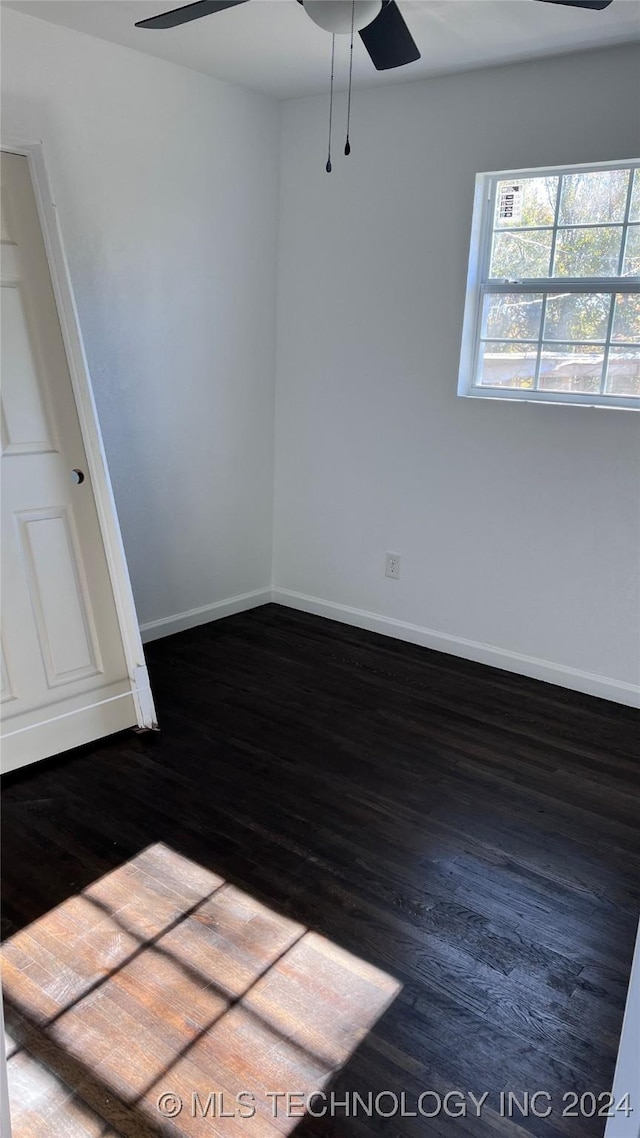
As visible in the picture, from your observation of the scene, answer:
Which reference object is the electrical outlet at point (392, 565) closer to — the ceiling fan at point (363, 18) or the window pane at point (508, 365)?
the window pane at point (508, 365)

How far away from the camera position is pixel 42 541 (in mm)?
2619

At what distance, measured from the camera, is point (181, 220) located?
3.40 meters

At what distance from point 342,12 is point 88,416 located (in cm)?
145

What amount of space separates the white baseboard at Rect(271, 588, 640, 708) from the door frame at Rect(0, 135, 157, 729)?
1.46 m

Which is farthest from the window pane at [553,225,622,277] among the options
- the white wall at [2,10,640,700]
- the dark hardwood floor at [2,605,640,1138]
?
the dark hardwood floor at [2,605,640,1138]

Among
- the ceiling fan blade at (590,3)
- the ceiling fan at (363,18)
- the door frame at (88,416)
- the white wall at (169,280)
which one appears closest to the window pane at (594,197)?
the ceiling fan at (363,18)

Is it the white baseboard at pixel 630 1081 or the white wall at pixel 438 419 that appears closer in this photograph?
the white baseboard at pixel 630 1081

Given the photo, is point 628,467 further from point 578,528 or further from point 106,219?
point 106,219

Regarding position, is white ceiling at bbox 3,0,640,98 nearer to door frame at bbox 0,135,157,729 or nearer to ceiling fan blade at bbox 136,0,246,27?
ceiling fan blade at bbox 136,0,246,27

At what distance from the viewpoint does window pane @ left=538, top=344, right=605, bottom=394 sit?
3.11 m

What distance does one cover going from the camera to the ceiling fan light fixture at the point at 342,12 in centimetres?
194

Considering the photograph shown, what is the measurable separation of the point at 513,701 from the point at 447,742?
50 centimetres

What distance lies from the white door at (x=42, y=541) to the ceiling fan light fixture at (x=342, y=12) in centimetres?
107

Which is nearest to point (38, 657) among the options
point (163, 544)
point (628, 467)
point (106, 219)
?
point (163, 544)
